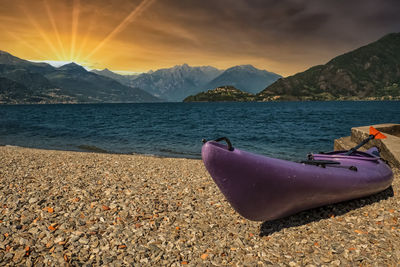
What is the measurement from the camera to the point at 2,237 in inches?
205

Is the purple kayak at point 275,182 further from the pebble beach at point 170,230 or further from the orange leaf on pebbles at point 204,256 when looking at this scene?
the orange leaf on pebbles at point 204,256

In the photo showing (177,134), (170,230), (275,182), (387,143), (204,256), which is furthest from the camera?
(177,134)

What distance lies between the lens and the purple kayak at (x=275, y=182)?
479 cm

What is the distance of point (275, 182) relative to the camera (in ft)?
17.4

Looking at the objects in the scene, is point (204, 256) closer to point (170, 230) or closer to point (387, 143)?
point (170, 230)

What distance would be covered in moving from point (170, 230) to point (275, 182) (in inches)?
113

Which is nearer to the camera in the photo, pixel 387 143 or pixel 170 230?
pixel 170 230

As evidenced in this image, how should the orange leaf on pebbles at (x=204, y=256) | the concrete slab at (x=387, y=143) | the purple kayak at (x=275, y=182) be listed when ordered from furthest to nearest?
the concrete slab at (x=387, y=143) < the orange leaf on pebbles at (x=204, y=256) < the purple kayak at (x=275, y=182)

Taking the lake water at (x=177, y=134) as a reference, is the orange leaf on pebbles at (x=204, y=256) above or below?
above

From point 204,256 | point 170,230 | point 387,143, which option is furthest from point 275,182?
point 387,143

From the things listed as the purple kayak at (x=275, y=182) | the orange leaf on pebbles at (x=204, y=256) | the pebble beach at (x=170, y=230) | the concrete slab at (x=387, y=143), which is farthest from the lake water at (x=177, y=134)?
the orange leaf on pebbles at (x=204, y=256)

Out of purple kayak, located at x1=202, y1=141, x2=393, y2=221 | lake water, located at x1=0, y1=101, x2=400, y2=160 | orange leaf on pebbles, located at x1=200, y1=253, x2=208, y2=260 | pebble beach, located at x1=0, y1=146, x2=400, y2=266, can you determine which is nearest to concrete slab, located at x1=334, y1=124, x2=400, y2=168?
pebble beach, located at x1=0, y1=146, x2=400, y2=266

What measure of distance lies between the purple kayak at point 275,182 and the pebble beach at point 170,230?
0.61 m

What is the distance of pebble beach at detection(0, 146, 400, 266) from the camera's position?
4.84 m
